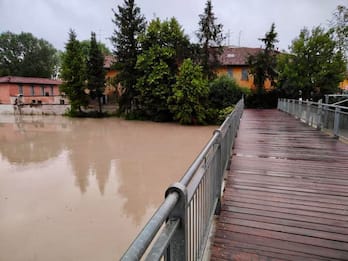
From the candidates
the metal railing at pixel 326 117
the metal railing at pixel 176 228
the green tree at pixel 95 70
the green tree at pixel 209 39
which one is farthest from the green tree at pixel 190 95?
the metal railing at pixel 176 228

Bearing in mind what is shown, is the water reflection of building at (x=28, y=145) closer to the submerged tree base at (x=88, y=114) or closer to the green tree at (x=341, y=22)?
the submerged tree base at (x=88, y=114)

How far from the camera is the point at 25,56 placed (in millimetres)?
44844

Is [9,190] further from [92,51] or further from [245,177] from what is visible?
[92,51]

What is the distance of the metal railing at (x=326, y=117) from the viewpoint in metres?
6.21

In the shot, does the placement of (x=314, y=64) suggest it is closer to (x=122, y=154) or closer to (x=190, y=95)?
(x=190, y=95)

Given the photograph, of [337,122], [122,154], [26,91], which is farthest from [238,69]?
[26,91]

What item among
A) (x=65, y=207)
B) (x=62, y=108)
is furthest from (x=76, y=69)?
(x=65, y=207)

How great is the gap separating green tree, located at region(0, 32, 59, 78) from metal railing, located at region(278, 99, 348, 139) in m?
46.5

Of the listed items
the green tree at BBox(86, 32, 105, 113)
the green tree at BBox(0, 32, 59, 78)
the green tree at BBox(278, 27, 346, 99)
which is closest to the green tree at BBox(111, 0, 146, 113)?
the green tree at BBox(86, 32, 105, 113)

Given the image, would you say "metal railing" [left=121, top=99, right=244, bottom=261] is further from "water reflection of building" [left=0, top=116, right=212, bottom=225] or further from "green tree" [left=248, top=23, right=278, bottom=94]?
"green tree" [left=248, top=23, right=278, bottom=94]

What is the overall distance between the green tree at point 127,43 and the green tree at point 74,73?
4.98 m

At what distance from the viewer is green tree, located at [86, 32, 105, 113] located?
2653 centimetres

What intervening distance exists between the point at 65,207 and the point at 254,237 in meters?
5.61

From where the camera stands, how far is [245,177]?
3.94 m
